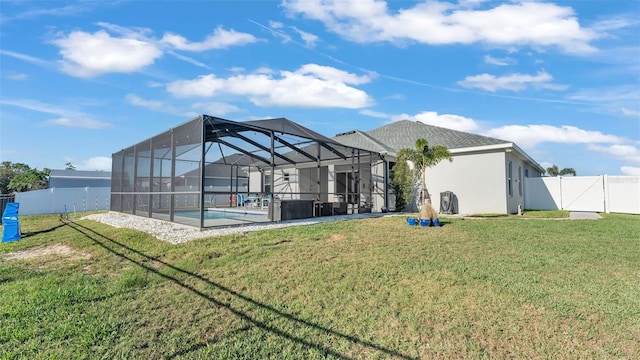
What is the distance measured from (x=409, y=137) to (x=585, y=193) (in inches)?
350

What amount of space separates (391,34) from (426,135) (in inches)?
283

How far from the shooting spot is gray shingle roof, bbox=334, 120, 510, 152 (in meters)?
13.4

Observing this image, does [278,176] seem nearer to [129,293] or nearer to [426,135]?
[426,135]

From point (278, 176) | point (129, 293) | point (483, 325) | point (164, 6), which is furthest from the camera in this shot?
point (278, 176)

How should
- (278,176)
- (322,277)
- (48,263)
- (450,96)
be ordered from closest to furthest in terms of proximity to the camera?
(322,277)
(48,263)
(450,96)
(278,176)

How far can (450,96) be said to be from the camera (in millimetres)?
15148

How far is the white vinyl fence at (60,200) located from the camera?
637 inches

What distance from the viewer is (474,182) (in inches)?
496

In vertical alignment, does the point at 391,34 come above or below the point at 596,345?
above

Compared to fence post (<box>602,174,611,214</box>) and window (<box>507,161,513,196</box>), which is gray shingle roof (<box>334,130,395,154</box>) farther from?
fence post (<box>602,174,611,214</box>)

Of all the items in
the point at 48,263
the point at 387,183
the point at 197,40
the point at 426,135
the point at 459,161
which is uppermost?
the point at 197,40

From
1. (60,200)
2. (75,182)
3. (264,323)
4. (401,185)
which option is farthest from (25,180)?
(264,323)

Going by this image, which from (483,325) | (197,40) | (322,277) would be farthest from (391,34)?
(483,325)

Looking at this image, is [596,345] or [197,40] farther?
[197,40]
